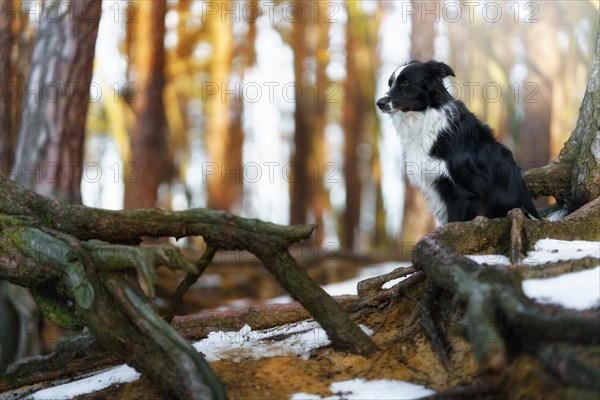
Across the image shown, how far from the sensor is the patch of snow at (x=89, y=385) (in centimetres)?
426

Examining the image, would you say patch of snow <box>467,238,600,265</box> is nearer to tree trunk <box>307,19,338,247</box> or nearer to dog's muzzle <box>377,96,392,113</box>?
dog's muzzle <box>377,96,392,113</box>

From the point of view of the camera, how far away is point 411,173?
6.10 meters

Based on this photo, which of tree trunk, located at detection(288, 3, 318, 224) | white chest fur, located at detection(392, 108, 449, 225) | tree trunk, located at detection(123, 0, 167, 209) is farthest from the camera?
tree trunk, located at detection(288, 3, 318, 224)

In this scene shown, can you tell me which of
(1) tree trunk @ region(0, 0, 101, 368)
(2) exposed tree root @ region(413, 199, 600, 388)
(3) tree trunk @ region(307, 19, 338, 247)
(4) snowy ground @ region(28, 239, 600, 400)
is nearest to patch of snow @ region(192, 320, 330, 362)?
(4) snowy ground @ region(28, 239, 600, 400)

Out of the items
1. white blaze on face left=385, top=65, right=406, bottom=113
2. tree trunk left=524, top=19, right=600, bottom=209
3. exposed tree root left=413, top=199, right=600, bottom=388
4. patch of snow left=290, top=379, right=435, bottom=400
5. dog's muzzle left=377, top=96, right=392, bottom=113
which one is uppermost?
white blaze on face left=385, top=65, right=406, bottom=113

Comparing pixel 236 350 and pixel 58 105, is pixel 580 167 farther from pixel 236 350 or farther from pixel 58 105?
pixel 58 105

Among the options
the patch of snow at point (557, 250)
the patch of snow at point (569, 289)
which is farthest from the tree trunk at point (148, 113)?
the patch of snow at point (569, 289)

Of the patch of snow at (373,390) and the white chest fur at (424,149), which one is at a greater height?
the white chest fur at (424,149)

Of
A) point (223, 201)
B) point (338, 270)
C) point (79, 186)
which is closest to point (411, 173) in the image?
point (79, 186)

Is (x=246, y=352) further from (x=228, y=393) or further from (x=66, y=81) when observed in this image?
(x=66, y=81)

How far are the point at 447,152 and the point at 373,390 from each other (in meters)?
2.64

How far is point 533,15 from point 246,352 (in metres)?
10.6

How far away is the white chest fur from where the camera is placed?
5883 millimetres

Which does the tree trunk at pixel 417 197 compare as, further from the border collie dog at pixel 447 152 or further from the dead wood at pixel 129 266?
the dead wood at pixel 129 266
